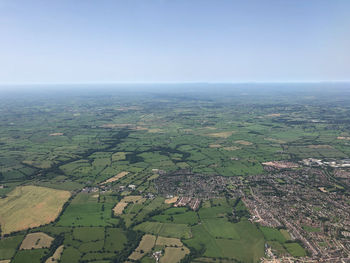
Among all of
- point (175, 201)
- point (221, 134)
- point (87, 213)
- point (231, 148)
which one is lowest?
point (221, 134)

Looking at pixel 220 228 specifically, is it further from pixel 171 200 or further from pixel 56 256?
pixel 56 256

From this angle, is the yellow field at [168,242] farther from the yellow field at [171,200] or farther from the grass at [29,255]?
the grass at [29,255]

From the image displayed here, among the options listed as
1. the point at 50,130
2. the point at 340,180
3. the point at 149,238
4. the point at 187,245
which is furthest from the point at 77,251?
the point at 50,130

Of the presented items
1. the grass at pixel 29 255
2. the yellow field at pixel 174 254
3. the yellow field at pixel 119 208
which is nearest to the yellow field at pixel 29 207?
the grass at pixel 29 255

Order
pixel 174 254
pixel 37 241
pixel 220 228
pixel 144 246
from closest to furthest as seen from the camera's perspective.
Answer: pixel 174 254 < pixel 144 246 < pixel 37 241 < pixel 220 228

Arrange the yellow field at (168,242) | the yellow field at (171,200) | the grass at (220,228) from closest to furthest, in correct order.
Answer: the yellow field at (168,242) < the grass at (220,228) < the yellow field at (171,200)

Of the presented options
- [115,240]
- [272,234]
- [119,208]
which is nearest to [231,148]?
[272,234]
